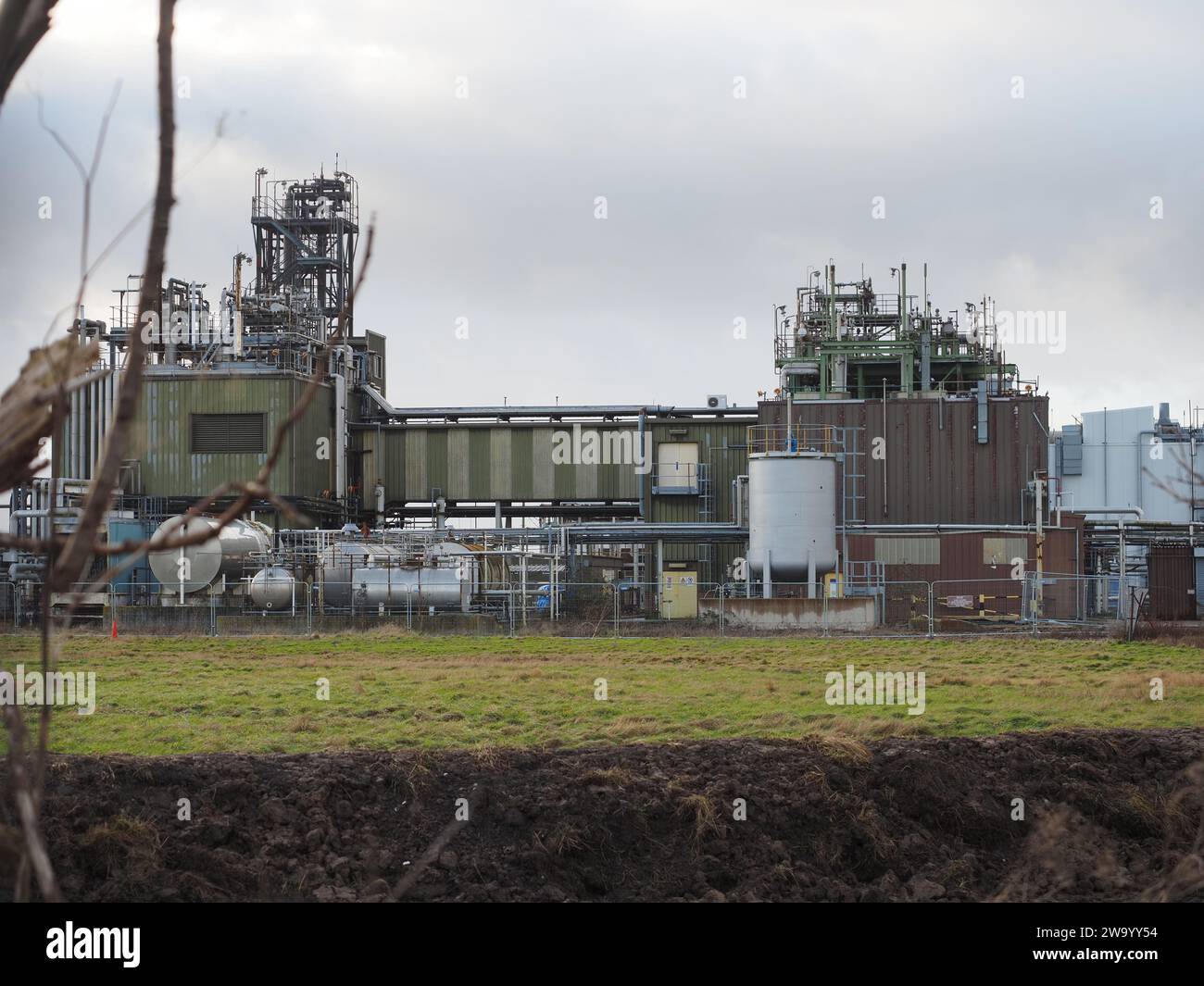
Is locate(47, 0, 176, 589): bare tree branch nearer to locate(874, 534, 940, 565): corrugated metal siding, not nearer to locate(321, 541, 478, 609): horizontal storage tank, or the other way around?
locate(321, 541, 478, 609): horizontal storage tank

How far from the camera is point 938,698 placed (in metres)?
19.7

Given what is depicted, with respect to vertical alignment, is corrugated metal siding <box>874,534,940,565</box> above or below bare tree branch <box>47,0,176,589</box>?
below

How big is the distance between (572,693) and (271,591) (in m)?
24.7

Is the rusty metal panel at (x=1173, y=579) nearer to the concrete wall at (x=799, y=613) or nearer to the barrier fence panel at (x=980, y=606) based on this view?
the barrier fence panel at (x=980, y=606)

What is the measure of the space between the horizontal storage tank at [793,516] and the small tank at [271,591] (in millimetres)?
15035

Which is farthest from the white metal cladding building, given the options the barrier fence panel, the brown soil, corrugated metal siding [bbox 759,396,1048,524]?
the brown soil

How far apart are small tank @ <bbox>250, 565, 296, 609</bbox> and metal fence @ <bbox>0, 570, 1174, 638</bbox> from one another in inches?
3.5

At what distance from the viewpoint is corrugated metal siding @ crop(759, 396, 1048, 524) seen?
52969 millimetres

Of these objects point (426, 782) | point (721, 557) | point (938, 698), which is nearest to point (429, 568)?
point (721, 557)

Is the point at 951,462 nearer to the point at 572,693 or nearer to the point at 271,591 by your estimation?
the point at 271,591

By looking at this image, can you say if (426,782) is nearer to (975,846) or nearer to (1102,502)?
(975,846)

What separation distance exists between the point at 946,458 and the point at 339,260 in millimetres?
30054

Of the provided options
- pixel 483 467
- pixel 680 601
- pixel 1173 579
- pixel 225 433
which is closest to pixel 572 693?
pixel 680 601

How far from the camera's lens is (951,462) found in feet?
174
